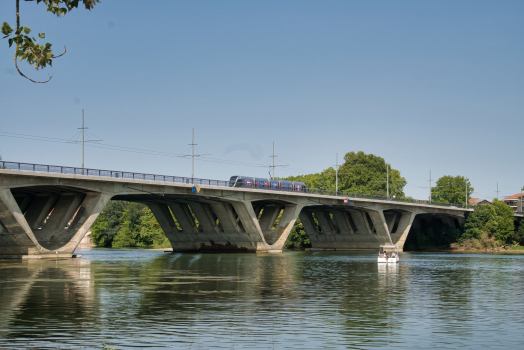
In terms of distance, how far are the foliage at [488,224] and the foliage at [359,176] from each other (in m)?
31.6

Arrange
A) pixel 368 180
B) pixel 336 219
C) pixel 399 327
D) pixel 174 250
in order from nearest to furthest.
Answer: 1. pixel 399 327
2. pixel 174 250
3. pixel 336 219
4. pixel 368 180

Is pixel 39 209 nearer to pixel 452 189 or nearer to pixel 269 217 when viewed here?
pixel 269 217

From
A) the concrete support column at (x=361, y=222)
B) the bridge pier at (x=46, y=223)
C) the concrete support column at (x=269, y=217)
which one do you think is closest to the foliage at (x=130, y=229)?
the concrete support column at (x=269, y=217)

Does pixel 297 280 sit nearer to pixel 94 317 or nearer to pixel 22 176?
pixel 94 317

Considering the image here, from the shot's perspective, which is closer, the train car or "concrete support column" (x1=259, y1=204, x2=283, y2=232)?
the train car

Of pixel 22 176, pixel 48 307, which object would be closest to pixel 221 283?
pixel 48 307

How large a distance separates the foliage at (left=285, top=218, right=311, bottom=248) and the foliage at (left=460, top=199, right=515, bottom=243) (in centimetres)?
3454

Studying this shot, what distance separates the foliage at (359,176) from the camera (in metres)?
161

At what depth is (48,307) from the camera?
84.2ft

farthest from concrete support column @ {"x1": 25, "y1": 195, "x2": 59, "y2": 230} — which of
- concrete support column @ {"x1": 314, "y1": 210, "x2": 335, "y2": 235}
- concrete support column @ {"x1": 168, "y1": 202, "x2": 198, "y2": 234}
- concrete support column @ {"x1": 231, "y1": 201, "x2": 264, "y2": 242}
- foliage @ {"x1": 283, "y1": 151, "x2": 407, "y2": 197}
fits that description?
foliage @ {"x1": 283, "y1": 151, "x2": 407, "y2": 197}

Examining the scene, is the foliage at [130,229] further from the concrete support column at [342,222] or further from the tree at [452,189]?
the tree at [452,189]

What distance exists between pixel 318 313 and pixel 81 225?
48.9 metres

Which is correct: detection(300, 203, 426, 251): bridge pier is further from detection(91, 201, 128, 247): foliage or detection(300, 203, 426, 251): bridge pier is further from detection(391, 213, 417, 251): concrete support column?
detection(91, 201, 128, 247): foliage

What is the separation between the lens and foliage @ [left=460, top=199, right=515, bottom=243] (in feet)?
415
